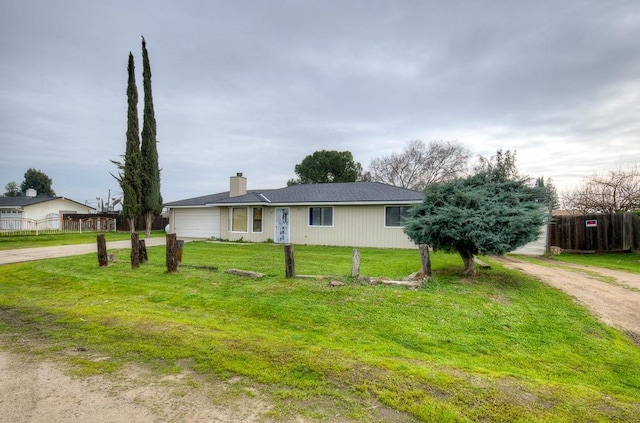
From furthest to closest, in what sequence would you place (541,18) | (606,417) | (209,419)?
(541,18) < (606,417) < (209,419)

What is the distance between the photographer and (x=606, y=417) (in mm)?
2775

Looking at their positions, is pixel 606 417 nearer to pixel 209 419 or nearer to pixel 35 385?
pixel 209 419

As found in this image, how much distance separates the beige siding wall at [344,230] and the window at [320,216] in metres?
0.19

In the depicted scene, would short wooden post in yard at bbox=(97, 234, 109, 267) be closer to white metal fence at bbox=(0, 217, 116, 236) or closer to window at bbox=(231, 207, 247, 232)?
window at bbox=(231, 207, 247, 232)

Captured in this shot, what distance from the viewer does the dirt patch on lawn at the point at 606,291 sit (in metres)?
5.67

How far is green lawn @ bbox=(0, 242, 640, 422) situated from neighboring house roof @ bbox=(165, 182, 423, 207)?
8.39 metres

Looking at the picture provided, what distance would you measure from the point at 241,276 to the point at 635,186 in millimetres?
20916

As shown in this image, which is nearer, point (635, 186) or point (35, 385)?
point (35, 385)

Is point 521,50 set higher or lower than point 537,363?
higher

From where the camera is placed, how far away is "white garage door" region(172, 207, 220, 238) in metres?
21.8

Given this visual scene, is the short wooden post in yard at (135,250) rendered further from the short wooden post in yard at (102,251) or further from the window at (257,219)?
the window at (257,219)

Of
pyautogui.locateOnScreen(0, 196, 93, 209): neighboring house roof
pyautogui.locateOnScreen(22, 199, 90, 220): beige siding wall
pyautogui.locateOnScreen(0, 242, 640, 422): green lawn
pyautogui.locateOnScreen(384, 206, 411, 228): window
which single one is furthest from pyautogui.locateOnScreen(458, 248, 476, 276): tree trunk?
pyautogui.locateOnScreen(22, 199, 90, 220): beige siding wall

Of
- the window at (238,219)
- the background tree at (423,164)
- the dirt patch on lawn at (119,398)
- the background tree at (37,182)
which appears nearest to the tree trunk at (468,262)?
the dirt patch on lawn at (119,398)

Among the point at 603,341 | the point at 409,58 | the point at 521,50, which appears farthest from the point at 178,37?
the point at 603,341
